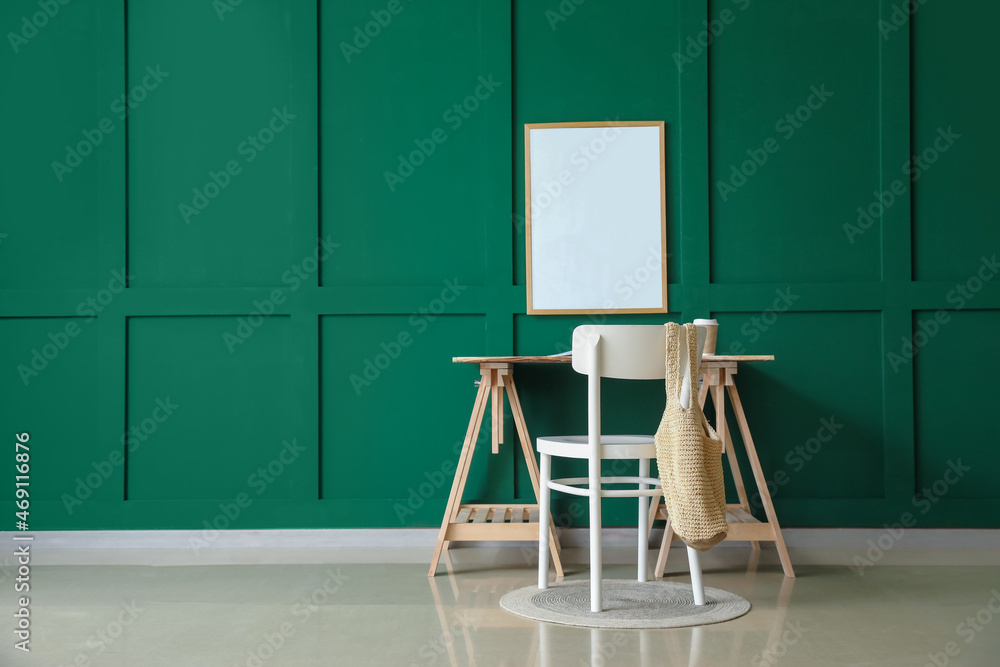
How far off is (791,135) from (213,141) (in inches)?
91.8

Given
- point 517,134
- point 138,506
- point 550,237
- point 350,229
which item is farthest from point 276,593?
point 517,134

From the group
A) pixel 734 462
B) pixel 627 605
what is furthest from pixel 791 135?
pixel 627 605

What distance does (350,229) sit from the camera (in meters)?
3.44

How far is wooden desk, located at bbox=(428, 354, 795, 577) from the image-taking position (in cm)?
289

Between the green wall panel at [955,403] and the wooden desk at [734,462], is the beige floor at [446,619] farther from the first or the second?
the green wall panel at [955,403]

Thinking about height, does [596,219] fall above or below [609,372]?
above

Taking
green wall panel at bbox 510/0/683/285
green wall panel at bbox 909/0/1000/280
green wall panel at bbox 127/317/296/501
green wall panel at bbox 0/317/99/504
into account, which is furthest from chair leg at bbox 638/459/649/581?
green wall panel at bbox 0/317/99/504

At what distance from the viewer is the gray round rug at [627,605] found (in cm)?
230

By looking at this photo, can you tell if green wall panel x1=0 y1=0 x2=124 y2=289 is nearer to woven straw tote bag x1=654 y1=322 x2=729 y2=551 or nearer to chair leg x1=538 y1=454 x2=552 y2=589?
chair leg x1=538 y1=454 x2=552 y2=589

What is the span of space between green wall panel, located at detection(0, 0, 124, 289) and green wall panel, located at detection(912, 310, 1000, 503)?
3365 millimetres

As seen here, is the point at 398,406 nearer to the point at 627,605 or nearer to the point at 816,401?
the point at 627,605

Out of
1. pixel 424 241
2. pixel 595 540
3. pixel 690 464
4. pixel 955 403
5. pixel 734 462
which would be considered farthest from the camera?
pixel 424 241

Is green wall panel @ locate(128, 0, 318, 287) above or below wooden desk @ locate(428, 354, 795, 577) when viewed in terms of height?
above

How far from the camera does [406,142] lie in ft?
11.3
